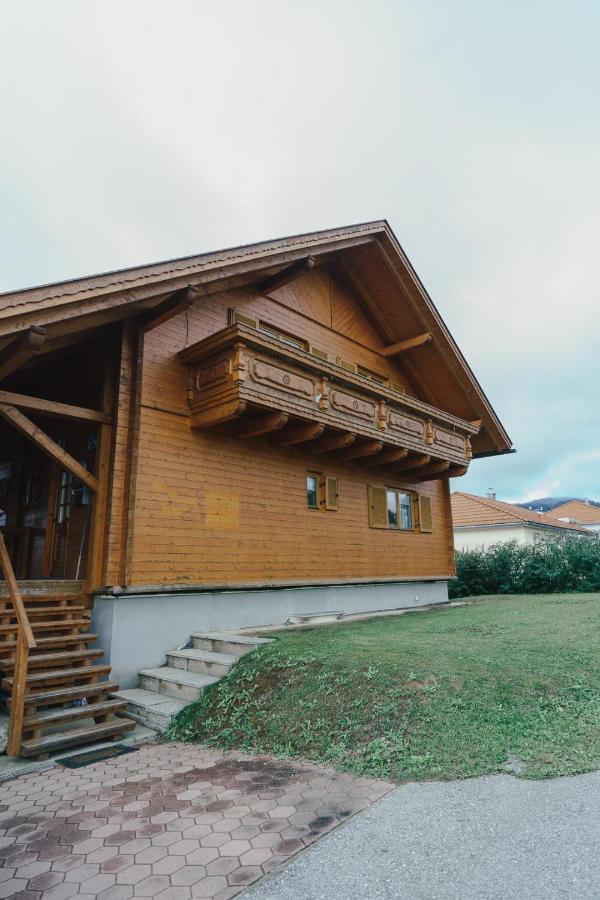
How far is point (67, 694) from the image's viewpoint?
6852 millimetres

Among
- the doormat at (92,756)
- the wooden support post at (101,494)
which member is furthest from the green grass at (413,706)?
the wooden support post at (101,494)

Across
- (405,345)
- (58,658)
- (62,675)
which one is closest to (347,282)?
(405,345)

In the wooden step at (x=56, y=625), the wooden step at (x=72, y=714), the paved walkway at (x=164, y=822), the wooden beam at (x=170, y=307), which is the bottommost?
the paved walkway at (x=164, y=822)

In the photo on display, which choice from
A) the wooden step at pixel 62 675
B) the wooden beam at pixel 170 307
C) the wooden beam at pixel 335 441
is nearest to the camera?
the wooden step at pixel 62 675

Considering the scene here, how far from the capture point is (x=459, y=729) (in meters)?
Result: 5.47

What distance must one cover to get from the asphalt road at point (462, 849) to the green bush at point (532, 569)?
18.0 metres

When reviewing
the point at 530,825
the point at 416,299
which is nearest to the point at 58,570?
the point at 530,825

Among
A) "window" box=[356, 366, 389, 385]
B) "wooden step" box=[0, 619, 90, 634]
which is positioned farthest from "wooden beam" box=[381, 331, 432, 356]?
"wooden step" box=[0, 619, 90, 634]

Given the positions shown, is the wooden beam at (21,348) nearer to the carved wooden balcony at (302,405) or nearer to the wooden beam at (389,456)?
the carved wooden balcony at (302,405)

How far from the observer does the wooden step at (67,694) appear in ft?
21.2

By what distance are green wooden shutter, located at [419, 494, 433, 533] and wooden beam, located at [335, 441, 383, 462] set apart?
380 cm

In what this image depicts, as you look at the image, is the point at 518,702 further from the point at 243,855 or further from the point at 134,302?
the point at 134,302

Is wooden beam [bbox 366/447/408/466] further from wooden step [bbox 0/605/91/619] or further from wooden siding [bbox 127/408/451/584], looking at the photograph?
wooden step [bbox 0/605/91/619]

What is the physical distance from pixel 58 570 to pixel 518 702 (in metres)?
8.41
